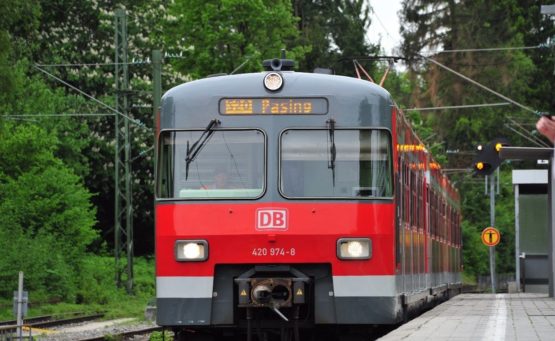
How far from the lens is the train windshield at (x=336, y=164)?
14703mm

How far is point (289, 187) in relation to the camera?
14.7m

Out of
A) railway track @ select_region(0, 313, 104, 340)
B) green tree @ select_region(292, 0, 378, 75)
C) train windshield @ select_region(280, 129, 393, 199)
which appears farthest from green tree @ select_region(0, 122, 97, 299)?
green tree @ select_region(292, 0, 378, 75)

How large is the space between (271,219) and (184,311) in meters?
1.30

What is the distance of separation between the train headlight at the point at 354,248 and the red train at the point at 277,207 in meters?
0.01

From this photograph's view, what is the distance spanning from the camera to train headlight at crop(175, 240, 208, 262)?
14.7 m

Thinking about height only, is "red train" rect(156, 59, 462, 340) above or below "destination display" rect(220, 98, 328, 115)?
below

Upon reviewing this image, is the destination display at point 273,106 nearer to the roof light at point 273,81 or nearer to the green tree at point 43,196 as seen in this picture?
the roof light at point 273,81

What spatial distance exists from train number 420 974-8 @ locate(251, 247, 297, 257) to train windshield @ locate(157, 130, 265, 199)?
1.84 ft

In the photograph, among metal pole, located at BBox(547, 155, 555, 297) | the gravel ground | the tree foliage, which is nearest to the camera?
the gravel ground

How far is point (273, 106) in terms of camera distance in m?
15.1

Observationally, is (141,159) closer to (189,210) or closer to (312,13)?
(312,13)

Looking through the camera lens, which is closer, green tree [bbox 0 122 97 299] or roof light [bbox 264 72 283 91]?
roof light [bbox 264 72 283 91]

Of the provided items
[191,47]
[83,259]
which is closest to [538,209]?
[191,47]

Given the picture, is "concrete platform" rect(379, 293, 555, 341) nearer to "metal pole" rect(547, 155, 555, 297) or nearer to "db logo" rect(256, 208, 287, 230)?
"db logo" rect(256, 208, 287, 230)
